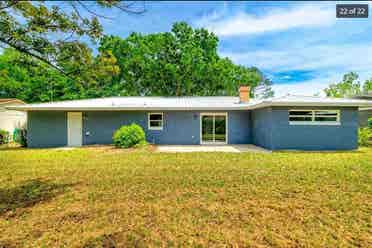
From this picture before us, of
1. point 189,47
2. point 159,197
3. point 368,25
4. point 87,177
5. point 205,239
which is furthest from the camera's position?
point 189,47

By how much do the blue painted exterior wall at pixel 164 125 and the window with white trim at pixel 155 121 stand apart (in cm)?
20

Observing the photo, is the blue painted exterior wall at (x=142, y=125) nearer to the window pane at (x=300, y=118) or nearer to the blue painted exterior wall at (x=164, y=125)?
the blue painted exterior wall at (x=164, y=125)

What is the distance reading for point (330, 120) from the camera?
1130cm

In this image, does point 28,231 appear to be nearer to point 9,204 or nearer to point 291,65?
point 9,204

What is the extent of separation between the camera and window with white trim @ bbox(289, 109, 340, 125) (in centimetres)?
1118

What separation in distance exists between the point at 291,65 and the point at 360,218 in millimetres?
25403

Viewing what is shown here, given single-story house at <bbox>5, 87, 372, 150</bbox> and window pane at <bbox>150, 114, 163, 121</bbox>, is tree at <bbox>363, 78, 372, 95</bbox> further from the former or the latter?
window pane at <bbox>150, 114, 163, 121</bbox>

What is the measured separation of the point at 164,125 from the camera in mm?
14039

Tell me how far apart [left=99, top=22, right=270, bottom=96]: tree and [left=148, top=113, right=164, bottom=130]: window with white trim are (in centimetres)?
1184

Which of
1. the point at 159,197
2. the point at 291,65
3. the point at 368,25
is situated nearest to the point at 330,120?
the point at 368,25

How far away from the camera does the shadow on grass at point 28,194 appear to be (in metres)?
4.13

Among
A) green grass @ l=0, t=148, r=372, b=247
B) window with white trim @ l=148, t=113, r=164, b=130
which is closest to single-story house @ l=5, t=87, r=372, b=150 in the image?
window with white trim @ l=148, t=113, r=164, b=130

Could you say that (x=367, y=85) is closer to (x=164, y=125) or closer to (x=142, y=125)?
(x=164, y=125)

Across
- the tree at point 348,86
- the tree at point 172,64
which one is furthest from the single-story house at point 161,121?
the tree at point 348,86
